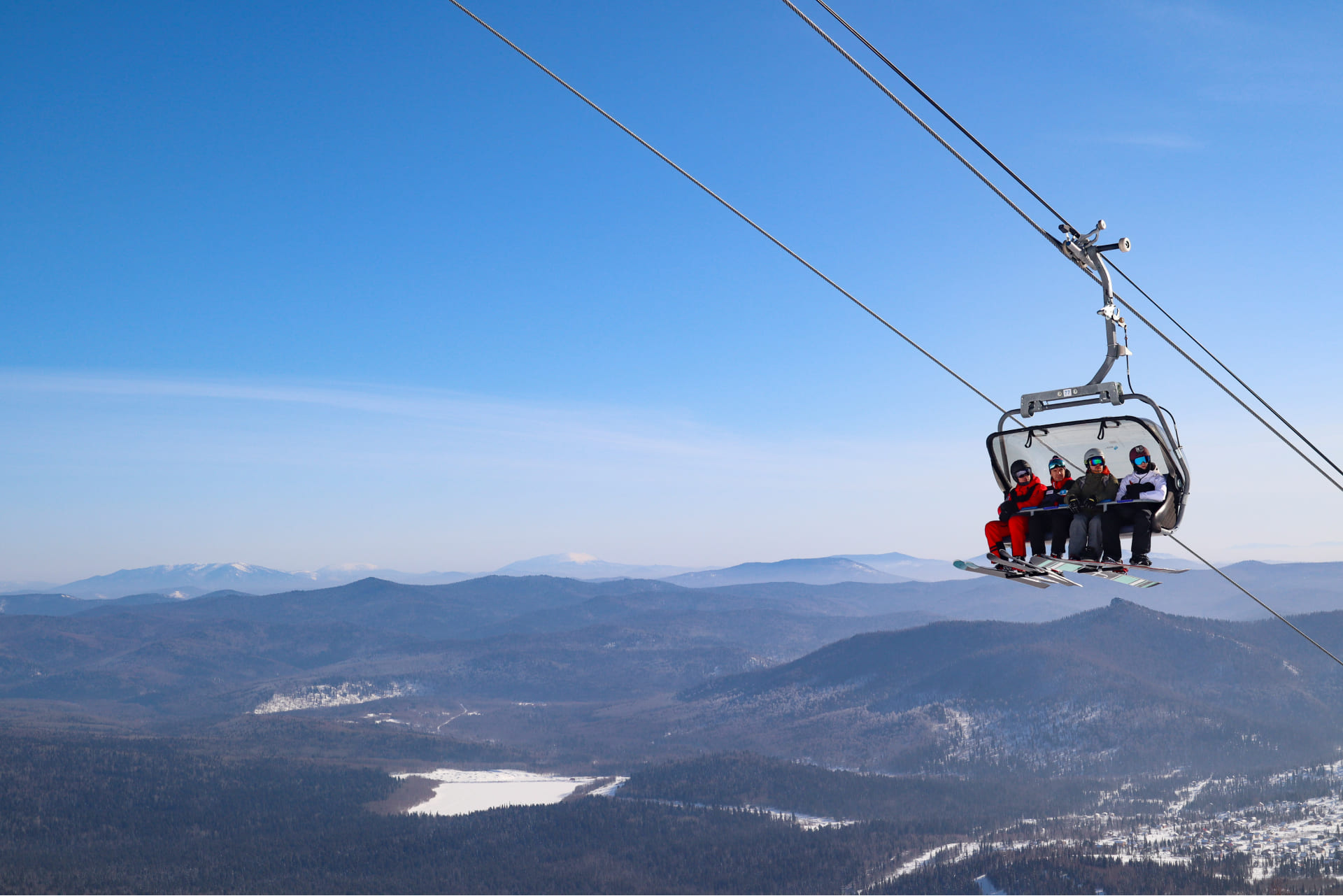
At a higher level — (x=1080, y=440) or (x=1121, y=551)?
(x=1080, y=440)

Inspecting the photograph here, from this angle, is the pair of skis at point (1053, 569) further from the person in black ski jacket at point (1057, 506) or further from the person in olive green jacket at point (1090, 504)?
the person in black ski jacket at point (1057, 506)

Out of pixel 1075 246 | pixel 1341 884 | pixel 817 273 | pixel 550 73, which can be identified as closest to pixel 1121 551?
pixel 1075 246

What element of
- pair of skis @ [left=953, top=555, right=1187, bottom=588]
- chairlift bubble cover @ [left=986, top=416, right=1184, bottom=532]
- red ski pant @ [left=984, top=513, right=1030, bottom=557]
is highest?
chairlift bubble cover @ [left=986, top=416, right=1184, bottom=532]

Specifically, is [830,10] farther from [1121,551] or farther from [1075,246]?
[1121,551]

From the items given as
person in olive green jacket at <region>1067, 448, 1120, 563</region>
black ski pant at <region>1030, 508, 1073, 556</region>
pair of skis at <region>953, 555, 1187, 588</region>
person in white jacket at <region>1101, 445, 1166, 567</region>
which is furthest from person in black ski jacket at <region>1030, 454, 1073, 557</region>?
person in white jacket at <region>1101, 445, 1166, 567</region>

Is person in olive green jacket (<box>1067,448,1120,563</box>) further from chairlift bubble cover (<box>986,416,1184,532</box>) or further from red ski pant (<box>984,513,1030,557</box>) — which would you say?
red ski pant (<box>984,513,1030,557</box>)

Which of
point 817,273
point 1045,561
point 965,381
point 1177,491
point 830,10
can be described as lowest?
point 1045,561
